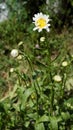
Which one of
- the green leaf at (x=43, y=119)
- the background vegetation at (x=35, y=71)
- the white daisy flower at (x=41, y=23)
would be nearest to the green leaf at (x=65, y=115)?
the background vegetation at (x=35, y=71)

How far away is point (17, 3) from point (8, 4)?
0.10m

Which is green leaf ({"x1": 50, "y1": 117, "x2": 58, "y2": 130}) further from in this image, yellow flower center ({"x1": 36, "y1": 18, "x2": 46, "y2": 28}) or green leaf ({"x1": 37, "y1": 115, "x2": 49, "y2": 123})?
yellow flower center ({"x1": 36, "y1": 18, "x2": 46, "y2": 28})

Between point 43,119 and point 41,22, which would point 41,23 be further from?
point 43,119

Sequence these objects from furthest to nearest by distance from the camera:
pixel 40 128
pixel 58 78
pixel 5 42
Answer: pixel 5 42
pixel 40 128
pixel 58 78

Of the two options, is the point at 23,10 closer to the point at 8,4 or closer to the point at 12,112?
the point at 8,4

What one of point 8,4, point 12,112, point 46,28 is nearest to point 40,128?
point 12,112

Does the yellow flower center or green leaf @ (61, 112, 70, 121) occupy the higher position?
the yellow flower center

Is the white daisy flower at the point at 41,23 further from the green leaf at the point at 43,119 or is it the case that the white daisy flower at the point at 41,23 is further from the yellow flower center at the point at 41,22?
the green leaf at the point at 43,119

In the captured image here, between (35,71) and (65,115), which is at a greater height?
(35,71)

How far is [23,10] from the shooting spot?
385 cm

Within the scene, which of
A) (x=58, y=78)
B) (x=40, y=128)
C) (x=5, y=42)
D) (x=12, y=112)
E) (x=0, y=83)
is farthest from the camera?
(x=5, y=42)

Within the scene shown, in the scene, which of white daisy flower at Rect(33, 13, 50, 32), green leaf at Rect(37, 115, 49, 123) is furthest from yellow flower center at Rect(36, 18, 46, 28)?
green leaf at Rect(37, 115, 49, 123)

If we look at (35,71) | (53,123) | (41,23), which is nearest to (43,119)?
(53,123)

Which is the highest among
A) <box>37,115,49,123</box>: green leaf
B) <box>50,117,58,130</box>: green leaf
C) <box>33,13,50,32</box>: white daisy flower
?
<box>33,13,50,32</box>: white daisy flower
